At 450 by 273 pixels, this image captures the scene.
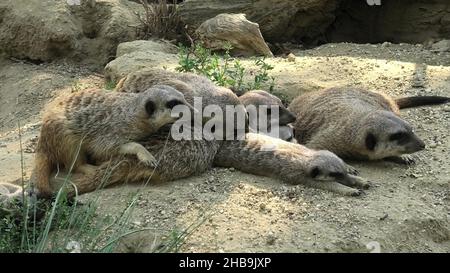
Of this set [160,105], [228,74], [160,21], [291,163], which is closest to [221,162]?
[291,163]

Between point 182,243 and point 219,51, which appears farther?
point 219,51

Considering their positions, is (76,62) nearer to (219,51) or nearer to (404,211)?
(219,51)

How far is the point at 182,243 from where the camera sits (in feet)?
10.2

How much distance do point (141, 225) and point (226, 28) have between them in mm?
3260


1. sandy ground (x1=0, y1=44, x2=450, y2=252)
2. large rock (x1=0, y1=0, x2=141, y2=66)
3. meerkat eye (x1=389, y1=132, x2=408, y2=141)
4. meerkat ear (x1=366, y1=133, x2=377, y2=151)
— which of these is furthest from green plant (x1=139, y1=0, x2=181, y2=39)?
meerkat eye (x1=389, y1=132, x2=408, y2=141)

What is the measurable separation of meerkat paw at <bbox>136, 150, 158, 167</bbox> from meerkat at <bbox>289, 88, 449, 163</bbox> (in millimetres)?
1273

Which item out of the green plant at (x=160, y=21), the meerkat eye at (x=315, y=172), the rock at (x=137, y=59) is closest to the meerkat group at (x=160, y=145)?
the meerkat eye at (x=315, y=172)

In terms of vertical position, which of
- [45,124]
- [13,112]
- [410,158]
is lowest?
[13,112]

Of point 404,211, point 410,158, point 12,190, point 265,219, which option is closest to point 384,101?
point 410,158

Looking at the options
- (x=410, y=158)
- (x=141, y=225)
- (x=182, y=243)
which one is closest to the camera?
(x=182, y=243)

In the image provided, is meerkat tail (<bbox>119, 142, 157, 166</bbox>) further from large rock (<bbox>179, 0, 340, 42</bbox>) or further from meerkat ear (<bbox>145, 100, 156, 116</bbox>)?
large rock (<bbox>179, 0, 340, 42</bbox>)

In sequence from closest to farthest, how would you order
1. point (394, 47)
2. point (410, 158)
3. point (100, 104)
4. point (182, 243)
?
1. point (182, 243)
2. point (100, 104)
3. point (410, 158)
4. point (394, 47)

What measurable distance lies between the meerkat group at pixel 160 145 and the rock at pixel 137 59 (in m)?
1.10

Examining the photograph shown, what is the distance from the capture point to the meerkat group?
374 cm
